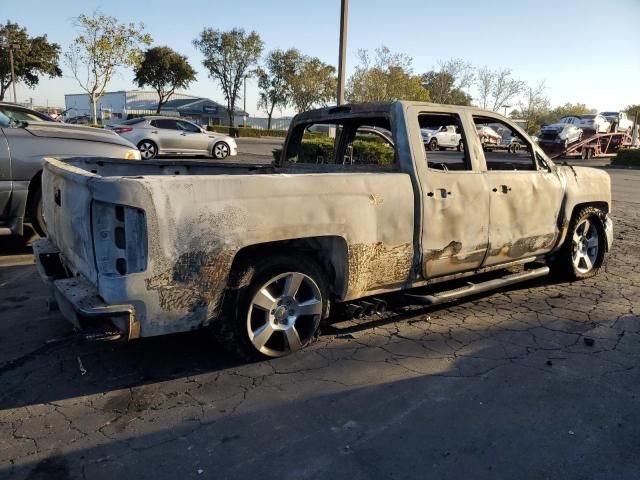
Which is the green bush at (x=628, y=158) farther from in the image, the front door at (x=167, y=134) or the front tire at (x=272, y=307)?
the front tire at (x=272, y=307)

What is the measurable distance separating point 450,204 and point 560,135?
26174mm

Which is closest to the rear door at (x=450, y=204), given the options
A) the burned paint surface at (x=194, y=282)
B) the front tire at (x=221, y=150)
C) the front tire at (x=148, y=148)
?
the burned paint surface at (x=194, y=282)

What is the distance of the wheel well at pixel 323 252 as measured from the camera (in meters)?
3.48

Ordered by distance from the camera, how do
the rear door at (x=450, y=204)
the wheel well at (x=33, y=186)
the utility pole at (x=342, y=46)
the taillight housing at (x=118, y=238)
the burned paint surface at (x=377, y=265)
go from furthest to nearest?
the utility pole at (x=342, y=46) < the wheel well at (x=33, y=186) < the rear door at (x=450, y=204) < the burned paint surface at (x=377, y=265) < the taillight housing at (x=118, y=238)

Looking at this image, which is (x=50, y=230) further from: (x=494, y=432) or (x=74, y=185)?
(x=494, y=432)

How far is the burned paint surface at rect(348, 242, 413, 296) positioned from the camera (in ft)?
12.4

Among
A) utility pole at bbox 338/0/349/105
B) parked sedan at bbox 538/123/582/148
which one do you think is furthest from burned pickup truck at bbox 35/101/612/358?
parked sedan at bbox 538/123/582/148

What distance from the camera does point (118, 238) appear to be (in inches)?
119

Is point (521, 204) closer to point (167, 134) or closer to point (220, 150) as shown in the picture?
point (167, 134)

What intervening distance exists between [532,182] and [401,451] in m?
3.22

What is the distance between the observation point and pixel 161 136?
18.3 metres

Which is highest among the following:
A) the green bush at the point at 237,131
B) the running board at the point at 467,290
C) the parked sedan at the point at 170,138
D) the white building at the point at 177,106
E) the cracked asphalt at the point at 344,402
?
the white building at the point at 177,106

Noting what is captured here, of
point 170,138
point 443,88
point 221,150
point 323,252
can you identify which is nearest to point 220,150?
point 221,150

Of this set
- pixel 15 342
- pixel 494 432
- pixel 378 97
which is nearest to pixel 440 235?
pixel 494 432
